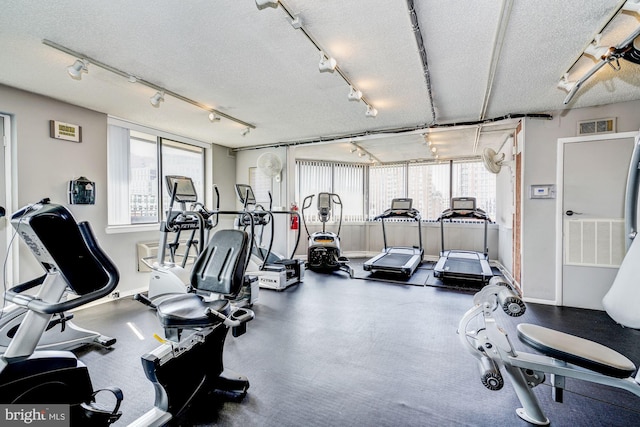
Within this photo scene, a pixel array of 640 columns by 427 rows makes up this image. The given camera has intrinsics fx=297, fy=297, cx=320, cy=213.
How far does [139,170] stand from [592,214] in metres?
6.56

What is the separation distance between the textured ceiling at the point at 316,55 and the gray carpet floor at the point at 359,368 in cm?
263

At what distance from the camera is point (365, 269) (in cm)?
578

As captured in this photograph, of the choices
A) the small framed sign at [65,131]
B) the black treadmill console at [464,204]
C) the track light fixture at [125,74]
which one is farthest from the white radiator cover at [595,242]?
the small framed sign at [65,131]

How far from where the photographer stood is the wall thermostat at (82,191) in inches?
148

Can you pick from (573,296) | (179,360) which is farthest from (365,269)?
(179,360)

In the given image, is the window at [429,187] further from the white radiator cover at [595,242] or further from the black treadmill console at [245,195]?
the black treadmill console at [245,195]

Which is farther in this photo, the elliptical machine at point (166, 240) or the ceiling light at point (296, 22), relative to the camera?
the elliptical machine at point (166, 240)

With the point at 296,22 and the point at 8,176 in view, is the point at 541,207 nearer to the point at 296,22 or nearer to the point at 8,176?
the point at 296,22

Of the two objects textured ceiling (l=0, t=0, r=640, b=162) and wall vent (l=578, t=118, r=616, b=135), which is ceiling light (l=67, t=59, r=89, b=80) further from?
wall vent (l=578, t=118, r=616, b=135)

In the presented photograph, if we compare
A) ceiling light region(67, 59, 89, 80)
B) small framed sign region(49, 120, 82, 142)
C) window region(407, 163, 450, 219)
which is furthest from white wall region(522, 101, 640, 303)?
small framed sign region(49, 120, 82, 142)

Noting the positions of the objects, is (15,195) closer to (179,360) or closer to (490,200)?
(179,360)

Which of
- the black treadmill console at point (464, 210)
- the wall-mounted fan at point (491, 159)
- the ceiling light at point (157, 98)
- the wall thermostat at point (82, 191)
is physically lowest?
the black treadmill console at point (464, 210)

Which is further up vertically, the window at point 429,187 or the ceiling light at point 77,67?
the ceiling light at point 77,67

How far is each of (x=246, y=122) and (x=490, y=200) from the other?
595cm
